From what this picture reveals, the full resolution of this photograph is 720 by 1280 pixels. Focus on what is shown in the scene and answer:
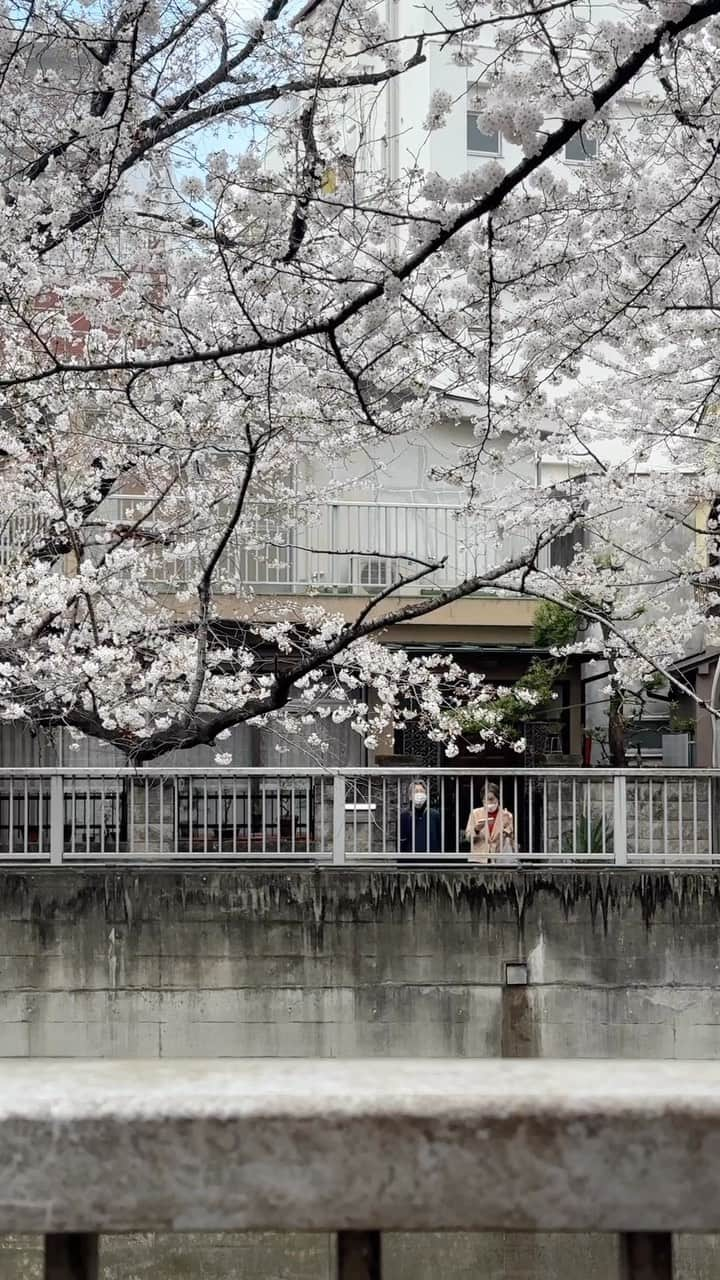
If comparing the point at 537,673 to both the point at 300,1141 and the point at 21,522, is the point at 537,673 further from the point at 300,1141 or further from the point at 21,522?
the point at 300,1141

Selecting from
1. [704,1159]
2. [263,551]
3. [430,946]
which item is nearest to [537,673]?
[263,551]

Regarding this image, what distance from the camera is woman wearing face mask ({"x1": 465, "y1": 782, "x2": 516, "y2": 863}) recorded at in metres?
10.3

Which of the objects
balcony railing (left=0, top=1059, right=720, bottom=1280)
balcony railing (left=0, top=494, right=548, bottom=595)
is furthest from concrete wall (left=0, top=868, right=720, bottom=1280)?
balcony railing (left=0, top=1059, right=720, bottom=1280)

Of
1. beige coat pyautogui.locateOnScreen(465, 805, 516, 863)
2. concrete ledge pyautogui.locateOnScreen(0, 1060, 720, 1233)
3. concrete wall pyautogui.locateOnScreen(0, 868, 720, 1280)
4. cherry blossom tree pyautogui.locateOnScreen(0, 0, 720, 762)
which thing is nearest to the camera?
concrete ledge pyautogui.locateOnScreen(0, 1060, 720, 1233)

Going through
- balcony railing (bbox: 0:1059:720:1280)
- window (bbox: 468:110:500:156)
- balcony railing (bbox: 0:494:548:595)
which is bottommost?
balcony railing (bbox: 0:1059:720:1280)

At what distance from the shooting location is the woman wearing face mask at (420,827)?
10.4 meters

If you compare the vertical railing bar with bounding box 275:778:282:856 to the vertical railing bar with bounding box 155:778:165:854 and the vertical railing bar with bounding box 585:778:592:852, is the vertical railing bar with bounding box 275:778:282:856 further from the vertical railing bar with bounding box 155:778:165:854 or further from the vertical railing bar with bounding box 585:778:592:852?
the vertical railing bar with bounding box 585:778:592:852

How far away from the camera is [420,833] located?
10.5 meters

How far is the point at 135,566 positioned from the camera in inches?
401

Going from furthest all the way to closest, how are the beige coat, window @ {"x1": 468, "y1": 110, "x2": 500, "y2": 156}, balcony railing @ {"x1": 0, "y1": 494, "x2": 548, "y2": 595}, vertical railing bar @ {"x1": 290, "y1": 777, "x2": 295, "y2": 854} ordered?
window @ {"x1": 468, "y1": 110, "x2": 500, "y2": 156}
balcony railing @ {"x1": 0, "y1": 494, "x2": 548, "y2": 595}
vertical railing bar @ {"x1": 290, "y1": 777, "x2": 295, "y2": 854}
the beige coat

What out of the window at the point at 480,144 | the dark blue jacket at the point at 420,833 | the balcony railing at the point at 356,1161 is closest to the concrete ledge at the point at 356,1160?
the balcony railing at the point at 356,1161

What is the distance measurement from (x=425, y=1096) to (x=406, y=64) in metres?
4.79

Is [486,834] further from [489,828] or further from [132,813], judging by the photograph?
[132,813]

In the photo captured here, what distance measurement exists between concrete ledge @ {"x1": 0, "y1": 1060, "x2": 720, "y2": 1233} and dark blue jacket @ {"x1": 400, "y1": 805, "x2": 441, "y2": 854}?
9195 mm
